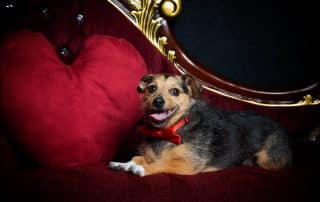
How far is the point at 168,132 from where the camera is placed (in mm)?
1624

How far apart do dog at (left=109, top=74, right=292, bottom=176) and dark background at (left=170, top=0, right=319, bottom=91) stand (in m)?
0.51

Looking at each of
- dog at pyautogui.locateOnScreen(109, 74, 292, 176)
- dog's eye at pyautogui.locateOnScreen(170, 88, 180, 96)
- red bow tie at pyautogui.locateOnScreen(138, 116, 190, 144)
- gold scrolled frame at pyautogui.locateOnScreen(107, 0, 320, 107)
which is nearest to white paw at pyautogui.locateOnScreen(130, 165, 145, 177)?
dog at pyautogui.locateOnScreen(109, 74, 292, 176)

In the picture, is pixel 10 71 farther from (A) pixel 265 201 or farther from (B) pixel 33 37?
(A) pixel 265 201

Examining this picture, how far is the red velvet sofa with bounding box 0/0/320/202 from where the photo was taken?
4.47 feet

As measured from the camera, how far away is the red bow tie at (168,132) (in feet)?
5.29

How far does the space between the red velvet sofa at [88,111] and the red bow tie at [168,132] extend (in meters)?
0.13

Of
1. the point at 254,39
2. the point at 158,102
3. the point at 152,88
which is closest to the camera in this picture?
the point at 158,102

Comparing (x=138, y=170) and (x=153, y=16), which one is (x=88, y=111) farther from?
(x=153, y=16)

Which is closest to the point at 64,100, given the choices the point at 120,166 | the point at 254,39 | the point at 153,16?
the point at 120,166

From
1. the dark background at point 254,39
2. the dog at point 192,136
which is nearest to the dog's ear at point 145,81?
the dog at point 192,136

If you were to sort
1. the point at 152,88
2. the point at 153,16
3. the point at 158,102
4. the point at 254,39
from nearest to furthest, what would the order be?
the point at 158,102, the point at 152,88, the point at 153,16, the point at 254,39

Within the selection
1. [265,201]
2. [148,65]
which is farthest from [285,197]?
[148,65]

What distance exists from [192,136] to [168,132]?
0.10 metres

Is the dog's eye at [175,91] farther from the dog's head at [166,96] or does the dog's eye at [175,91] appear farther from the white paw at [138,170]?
the white paw at [138,170]
